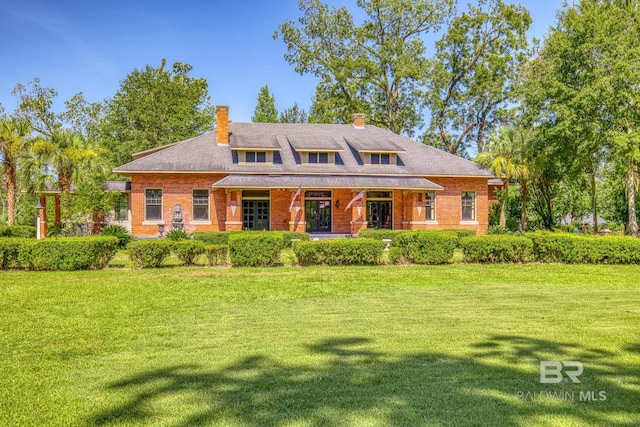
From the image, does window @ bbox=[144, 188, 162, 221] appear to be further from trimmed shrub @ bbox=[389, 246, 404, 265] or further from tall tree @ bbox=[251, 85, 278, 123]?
tall tree @ bbox=[251, 85, 278, 123]

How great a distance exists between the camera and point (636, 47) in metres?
22.4

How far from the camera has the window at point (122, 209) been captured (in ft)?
90.6

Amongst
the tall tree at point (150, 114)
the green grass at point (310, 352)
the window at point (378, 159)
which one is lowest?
the green grass at point (310, 352)

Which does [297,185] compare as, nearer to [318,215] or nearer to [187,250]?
[318,215]

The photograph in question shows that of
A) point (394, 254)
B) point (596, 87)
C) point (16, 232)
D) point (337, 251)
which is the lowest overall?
point (394, 254)

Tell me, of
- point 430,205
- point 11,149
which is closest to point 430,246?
point 430,205

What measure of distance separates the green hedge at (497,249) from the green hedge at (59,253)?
35.3 ft

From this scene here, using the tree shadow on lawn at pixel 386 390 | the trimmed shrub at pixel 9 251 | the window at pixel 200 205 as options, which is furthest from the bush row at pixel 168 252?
the window at pixel 200 205

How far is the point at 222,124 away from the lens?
90.6 feet

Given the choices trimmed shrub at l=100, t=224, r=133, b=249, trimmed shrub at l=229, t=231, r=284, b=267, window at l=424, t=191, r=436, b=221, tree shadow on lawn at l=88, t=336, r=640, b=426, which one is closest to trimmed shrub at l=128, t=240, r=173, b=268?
trimmed shrub at l=229, t=231, r=284, b=267

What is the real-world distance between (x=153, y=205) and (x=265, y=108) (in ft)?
100

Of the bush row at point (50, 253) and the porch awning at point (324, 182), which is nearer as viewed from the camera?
the bush row at point (50, 253)

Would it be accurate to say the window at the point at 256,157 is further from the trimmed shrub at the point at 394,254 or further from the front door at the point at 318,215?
the trimmed shrub at the point at 394,254

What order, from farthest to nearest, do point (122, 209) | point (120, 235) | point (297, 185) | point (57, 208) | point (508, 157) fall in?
1. point (122, 209)
2. point (508, 157)
3. point (57, 208)
4. point (297, 185)
5. point (120, 235)
